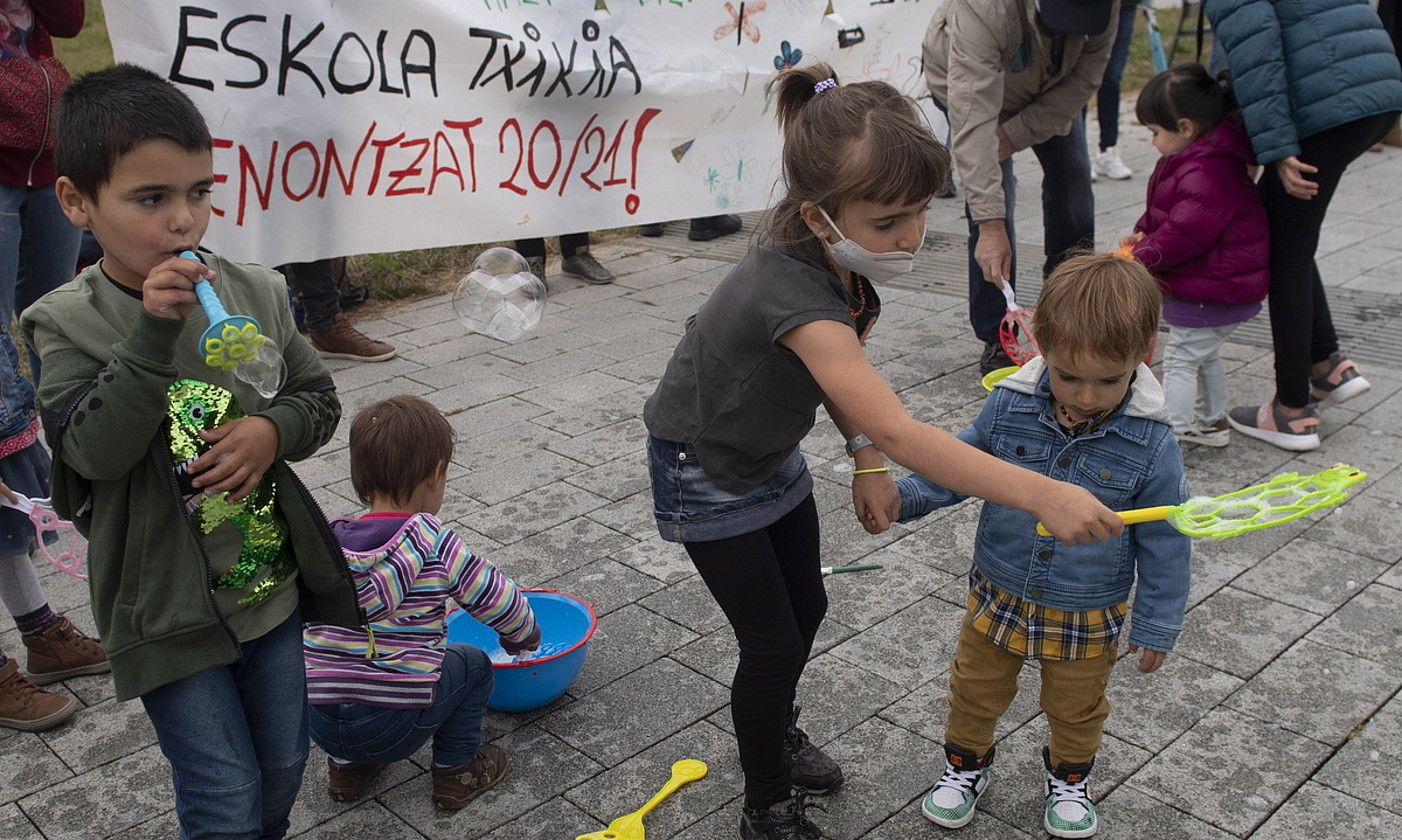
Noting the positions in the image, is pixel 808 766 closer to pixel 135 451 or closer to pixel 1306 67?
pixel 135 451

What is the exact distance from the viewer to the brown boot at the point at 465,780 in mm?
2781

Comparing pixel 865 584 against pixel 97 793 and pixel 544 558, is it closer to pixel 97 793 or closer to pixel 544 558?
pixel 544 558

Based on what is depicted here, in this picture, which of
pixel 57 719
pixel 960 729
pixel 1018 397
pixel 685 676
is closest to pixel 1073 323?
pixel 1018 397

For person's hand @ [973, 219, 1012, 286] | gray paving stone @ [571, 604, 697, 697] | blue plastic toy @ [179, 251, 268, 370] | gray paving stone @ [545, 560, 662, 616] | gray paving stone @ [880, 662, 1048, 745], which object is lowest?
gray paving stone @ [545, 560, 662, 616]

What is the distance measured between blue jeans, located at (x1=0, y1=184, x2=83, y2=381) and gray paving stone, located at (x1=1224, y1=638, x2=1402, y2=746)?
137 inches

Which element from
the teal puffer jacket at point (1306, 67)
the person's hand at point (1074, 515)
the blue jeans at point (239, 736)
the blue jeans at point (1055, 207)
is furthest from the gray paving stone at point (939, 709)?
the blue jeans at point (1055, 207)

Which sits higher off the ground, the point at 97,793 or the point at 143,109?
the point at 143,109

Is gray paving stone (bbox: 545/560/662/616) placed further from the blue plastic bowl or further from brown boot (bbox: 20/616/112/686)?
brown boot (bbox: 20/616/112/686)

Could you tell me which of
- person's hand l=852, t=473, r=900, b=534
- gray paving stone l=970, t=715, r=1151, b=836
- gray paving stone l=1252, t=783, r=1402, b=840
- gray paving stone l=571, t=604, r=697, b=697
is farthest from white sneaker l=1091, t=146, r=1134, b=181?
person's hand l=852, t=473, r=900, b=534

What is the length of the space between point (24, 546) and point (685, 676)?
1.72 m

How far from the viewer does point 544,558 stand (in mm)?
3914

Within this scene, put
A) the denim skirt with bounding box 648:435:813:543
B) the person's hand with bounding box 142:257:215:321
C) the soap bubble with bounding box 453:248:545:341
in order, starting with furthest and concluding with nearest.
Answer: the soap bubble with bounding box 453:248:545:341, the denim skirt with bounding box 648:435:813:543, the person's hand with bounding box 142:257:215:321

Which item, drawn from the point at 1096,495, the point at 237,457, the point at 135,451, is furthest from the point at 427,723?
the point at 1096,495

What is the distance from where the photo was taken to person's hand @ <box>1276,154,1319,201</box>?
13.8ft
